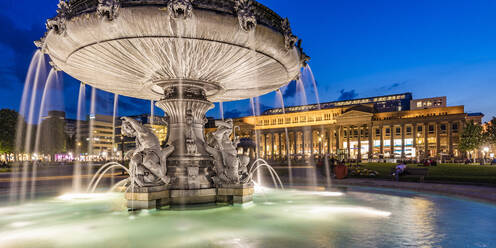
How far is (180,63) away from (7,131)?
5418 cm

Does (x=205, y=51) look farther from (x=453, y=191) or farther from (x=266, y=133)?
(x=266, y=133)

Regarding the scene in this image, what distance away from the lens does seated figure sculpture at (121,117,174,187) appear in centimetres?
962

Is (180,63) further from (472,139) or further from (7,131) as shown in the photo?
(472,139)

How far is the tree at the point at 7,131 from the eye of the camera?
5009cm

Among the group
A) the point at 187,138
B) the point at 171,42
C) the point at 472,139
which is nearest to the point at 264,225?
the point at 187,138

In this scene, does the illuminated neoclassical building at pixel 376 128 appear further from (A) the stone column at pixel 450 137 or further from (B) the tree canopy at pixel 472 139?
(B) the tree canopy at pixel 472 139

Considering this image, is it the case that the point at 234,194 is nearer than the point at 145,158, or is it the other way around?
the point at 145,158

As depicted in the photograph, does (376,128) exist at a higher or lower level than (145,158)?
higher

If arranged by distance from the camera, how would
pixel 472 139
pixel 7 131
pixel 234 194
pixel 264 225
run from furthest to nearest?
1. pixel 472 139
2. pixel 7 131
3. pixel 234 194
4. pixel 264 225

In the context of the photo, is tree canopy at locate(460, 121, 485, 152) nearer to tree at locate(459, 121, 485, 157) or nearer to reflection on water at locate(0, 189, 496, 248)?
tree at locate(459, 121, 485, 157)

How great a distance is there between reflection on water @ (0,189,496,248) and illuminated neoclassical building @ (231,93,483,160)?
74.6 metres

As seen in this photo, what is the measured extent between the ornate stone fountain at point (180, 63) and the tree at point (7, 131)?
48624 millimetres

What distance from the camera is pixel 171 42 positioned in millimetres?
8805

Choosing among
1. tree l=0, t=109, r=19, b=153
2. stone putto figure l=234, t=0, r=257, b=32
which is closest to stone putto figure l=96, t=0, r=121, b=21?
stone putto figure l=234, t=0, r=257, b=32
